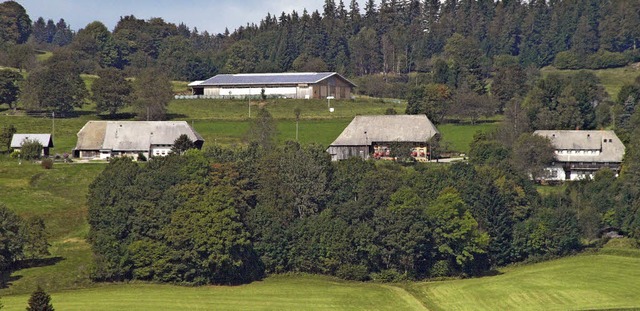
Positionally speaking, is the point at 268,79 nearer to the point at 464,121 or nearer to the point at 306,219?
the point at 464,121

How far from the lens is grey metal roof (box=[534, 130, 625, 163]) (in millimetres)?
106000

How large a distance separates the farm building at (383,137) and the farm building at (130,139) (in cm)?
1388

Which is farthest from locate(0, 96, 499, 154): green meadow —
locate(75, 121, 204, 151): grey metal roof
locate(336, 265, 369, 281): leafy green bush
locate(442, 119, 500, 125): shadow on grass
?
locate(336, 265, 369, 281): leafy green bush

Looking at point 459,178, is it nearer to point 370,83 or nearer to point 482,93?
point 482,93

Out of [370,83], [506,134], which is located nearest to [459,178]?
[506,134]

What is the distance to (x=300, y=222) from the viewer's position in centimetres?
8488

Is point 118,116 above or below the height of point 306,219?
above

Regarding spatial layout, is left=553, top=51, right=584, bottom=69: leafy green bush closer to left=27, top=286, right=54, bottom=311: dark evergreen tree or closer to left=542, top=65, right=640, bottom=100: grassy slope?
left=542, top=65, right=640, bottom=100: grassy slope

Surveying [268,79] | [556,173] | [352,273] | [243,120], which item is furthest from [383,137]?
[268,79]

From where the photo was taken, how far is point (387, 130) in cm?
11144

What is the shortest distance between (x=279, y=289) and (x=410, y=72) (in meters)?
115

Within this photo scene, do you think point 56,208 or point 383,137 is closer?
point 56,208

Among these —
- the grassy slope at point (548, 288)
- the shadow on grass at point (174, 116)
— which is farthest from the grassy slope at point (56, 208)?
the shadow on grass at point (174, 116)

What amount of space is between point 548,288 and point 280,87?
72.1 m
